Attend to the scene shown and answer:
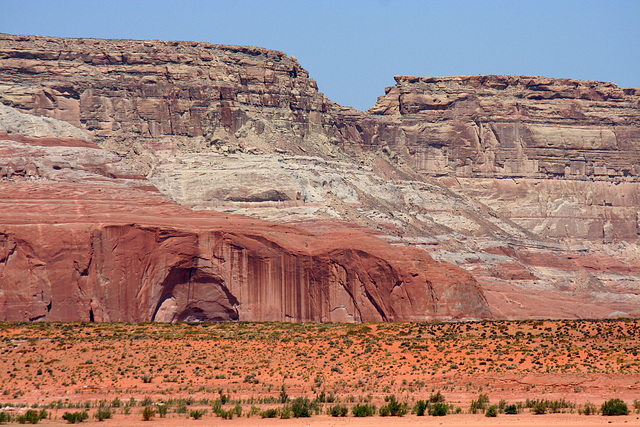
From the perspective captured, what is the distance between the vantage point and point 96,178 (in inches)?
4026

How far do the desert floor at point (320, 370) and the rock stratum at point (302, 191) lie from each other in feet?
72.5

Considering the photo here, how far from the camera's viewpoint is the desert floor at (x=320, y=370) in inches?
1748

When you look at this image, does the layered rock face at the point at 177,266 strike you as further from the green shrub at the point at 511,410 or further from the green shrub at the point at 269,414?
the green shrub at the point at 511,410

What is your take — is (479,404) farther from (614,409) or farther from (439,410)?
(614,409)

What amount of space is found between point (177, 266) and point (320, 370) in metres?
37.2

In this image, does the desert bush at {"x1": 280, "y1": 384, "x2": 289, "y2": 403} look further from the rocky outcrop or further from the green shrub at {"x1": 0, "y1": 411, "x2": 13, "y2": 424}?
the rocky outcrop

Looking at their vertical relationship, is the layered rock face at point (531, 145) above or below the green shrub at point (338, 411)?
above

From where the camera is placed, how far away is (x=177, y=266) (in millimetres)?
89188

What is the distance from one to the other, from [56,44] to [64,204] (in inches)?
1820

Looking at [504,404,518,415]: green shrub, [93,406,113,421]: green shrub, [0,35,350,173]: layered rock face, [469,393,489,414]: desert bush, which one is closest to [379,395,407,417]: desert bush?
[469,393,489,414]: desert bush

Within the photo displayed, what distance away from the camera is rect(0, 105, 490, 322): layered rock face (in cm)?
8438

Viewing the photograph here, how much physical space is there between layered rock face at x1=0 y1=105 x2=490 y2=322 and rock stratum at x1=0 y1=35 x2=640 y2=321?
0.17 metres

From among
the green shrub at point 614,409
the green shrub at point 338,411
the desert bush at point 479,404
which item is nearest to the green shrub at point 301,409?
the green shrub at point 338,411

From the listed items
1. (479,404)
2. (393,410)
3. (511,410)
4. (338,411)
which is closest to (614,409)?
(511,410)
